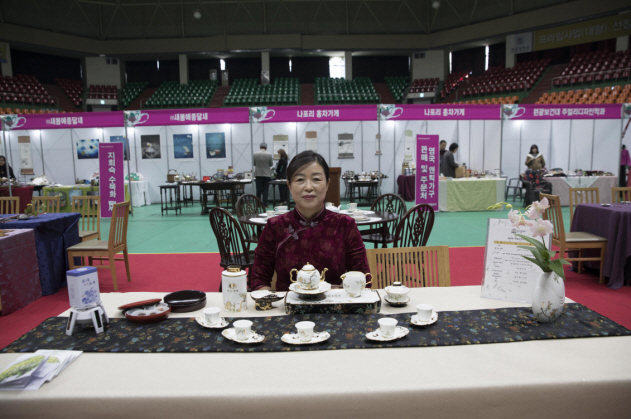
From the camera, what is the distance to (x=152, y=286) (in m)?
3.96

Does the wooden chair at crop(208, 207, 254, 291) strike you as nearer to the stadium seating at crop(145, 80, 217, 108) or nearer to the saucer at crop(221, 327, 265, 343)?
the saucer at crop(221, 327, 265, 343)

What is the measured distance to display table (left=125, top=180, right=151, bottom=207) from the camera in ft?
33.4

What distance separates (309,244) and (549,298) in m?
0.94

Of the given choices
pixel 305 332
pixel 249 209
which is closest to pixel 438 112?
pixel 249 209

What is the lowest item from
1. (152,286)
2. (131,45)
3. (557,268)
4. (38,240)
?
(152,286)

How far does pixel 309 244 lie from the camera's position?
1.79m

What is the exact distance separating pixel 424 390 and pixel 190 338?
2.38 feet

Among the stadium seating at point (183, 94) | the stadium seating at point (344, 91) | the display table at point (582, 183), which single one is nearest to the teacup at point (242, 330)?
the display table at point (582, 183)

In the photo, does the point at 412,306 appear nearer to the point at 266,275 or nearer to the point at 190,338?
the point at 266,275

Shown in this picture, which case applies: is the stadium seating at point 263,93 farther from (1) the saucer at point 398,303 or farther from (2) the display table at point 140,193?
(1) the saucer at point 398,303

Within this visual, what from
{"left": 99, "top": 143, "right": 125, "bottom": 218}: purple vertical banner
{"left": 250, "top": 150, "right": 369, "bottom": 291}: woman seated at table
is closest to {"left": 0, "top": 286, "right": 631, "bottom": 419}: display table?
{"left": 250, "top": 150, "right": 369, "bottom": 291}: woman seated at table

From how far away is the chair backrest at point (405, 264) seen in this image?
196cm

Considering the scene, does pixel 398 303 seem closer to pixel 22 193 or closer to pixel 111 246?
pixel 111 246

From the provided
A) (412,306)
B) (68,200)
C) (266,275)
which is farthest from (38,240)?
(68,200)
